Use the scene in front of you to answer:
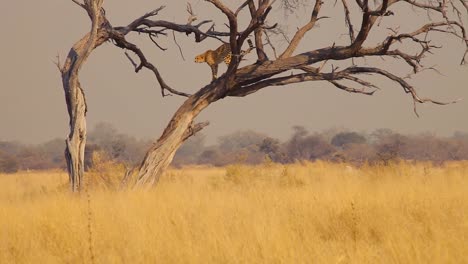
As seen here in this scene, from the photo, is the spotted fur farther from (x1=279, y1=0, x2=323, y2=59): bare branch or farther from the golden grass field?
the golden grass field

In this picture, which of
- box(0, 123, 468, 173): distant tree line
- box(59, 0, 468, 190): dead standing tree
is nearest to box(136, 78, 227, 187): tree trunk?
box(59, 0, 468, 190): dead standing tree

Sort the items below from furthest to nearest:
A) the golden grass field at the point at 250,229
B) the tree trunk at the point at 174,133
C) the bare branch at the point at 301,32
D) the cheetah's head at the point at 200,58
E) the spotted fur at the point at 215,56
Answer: the cheetah's head at the point at 200,58 → the spotted fur at the point at 215,56 → the bare branch at the point at 301,32 → the tree trunk at the point at 174,133 → the golden grass field at the point at 250,229

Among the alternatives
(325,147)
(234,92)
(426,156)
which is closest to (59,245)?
(234,92)

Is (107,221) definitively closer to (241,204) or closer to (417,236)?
(241,204)

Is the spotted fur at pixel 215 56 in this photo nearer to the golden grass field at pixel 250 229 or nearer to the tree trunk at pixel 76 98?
the tree trunk at pixel 76 98

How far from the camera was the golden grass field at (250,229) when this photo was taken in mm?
4902

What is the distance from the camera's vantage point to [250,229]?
607cm

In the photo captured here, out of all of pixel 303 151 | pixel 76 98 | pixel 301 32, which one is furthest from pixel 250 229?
pixel 303 151

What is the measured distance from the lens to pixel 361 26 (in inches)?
386

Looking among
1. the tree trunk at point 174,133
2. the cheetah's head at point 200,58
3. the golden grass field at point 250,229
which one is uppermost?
the cheetah's head at point 200,58

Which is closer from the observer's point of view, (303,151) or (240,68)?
(240,68)

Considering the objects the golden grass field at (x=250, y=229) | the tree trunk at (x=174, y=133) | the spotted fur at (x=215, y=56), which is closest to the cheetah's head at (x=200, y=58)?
the spotted fur at (x=215, y=56)

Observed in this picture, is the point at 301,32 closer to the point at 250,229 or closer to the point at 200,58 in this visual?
the point at 200,58

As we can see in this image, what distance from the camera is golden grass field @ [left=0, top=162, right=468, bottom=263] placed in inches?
193
